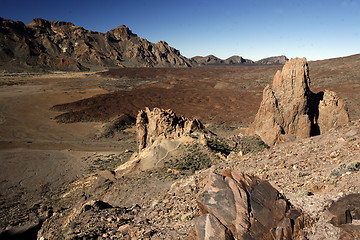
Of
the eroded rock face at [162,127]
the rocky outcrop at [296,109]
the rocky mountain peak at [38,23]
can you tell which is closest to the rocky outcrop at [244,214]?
the eroded rock face at [162,127]

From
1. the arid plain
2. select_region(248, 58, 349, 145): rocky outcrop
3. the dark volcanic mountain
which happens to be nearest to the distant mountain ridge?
the dark volcanic mountain

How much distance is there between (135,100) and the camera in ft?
167

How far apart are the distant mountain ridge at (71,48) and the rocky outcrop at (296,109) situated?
123191 millimetres

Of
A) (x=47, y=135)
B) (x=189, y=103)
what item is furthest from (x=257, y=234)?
(x=189, y=103)

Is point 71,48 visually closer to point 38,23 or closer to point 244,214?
point 38,23

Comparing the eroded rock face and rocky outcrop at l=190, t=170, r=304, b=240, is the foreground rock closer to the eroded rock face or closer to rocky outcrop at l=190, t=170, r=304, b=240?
the eroded rock face

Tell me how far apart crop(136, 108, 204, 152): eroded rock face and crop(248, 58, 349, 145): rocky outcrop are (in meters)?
5.22

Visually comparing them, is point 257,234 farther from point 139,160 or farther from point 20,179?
point 20,179

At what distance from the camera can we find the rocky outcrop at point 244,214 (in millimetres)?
4957

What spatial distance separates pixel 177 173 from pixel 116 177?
4.07m

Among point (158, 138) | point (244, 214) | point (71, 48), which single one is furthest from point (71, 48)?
point (244, 214)

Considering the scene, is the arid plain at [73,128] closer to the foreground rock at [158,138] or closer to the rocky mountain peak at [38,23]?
the foreground rock at [158,138]

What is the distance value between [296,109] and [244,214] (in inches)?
584

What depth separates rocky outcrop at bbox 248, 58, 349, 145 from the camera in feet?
57.4
